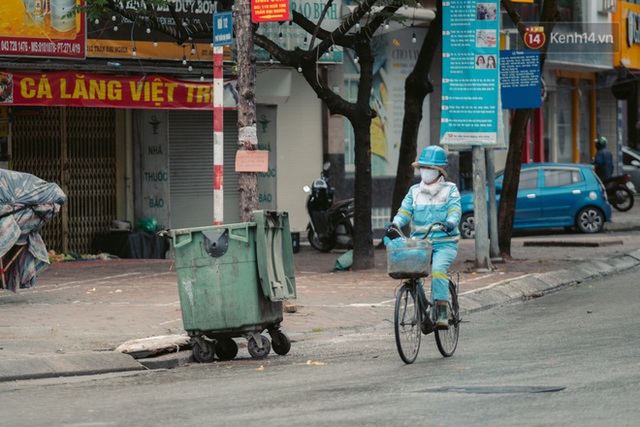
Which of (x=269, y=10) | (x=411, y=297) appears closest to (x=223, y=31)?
(x=269, y=10)

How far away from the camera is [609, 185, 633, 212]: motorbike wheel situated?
32.8 m

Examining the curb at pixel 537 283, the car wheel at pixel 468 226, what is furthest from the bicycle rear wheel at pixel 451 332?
the car wheel at pixel 468 226

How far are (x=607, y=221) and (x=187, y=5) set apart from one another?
35.1 ft

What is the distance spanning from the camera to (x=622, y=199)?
32844 mm

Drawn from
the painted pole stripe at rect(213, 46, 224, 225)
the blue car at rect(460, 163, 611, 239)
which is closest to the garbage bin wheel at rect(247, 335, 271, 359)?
the painted pole stripe at rect(213, 46, 224, 225)

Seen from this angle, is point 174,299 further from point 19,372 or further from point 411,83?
point 411,83

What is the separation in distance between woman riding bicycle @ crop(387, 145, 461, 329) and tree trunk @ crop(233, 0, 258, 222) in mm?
3243

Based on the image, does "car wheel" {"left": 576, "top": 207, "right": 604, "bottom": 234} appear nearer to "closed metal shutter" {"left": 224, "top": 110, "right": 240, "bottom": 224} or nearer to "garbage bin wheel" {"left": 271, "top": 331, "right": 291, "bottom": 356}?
"closed metal shutter" {"left": 224, "top": 110, "right": 240, "bottom": 224}

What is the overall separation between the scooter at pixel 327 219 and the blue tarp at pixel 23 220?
8.41 metres

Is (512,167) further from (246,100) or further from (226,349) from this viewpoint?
(226,349)

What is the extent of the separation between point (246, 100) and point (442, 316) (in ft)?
14.0

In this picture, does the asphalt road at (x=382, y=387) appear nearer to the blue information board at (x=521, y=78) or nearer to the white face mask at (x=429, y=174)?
the white face mask at (x=429, y=174)

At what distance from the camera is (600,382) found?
9.16 m

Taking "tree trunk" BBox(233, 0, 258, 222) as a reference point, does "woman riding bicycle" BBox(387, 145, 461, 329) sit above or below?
below
